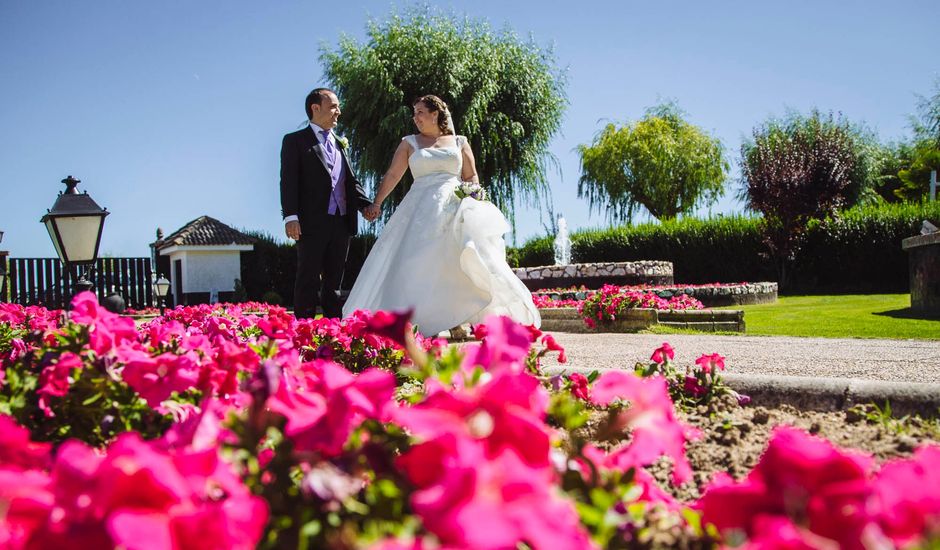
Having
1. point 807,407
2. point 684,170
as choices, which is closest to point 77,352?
point 807,407

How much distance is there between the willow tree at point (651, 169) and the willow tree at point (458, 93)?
45.1 ft

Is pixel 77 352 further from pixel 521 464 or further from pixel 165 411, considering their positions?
pixel 521 464

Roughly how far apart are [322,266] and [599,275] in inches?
340

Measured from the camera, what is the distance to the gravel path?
3.87 metres

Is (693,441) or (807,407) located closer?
(693,441)

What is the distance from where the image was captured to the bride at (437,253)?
609 cm

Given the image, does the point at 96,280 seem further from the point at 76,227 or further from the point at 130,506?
the point at 130,506

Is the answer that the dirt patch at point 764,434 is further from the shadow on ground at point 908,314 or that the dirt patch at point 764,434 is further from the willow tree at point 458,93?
the willow tree at point 458,93

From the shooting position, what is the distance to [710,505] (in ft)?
2.57

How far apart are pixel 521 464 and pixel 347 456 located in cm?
26

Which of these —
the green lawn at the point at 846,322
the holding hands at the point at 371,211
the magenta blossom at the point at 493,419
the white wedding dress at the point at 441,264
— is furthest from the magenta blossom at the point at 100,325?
the green lawn at the point at 846,322

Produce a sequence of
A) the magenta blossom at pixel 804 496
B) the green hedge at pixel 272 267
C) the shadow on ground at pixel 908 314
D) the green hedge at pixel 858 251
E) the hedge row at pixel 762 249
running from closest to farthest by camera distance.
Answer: the magenta blossom at pixel 804 496 → the shadow on ground at pixel 908 314 → the green hedge at pixel 858 251 → the hedge row at pixel 762 249 → the green hedge at pixel 272 267

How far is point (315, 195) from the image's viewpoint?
5684 millimetres

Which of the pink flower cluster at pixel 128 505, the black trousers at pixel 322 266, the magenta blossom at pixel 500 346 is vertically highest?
the black trousers at pixel 322 266
